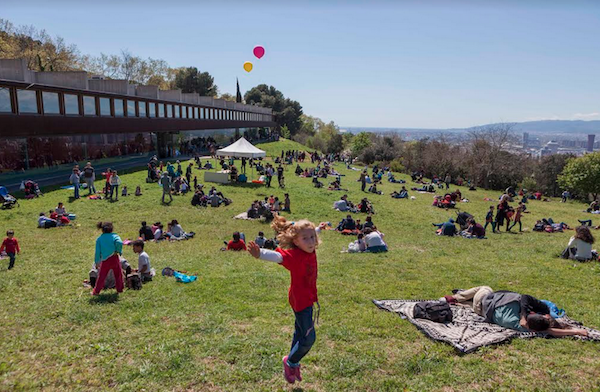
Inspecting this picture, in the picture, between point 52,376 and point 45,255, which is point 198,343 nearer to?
point 52,376

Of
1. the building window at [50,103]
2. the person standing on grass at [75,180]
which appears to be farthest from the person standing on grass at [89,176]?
the building window at [50,103]

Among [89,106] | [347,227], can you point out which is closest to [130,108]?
[89,106]

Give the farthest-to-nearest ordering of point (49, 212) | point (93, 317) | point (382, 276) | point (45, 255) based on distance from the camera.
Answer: point (49, 212)
point (45, 255)
point (382, 276)
point (93, 317)

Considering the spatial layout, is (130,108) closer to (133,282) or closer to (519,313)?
(133,282)

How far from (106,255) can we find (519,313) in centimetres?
743

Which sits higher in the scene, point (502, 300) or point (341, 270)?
Answer: point (502, 300)

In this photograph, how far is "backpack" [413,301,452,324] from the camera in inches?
249

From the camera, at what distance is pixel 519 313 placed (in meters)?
6.21

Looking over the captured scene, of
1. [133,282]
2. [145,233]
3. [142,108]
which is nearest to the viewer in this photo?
[133,282]

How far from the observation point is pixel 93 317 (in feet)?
20.4

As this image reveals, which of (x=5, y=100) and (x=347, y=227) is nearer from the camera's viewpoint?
(x=347, y=227)

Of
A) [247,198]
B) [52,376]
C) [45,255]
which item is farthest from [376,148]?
[52,376]

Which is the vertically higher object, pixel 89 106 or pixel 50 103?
pixel 89 106

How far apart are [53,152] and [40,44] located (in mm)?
33451
